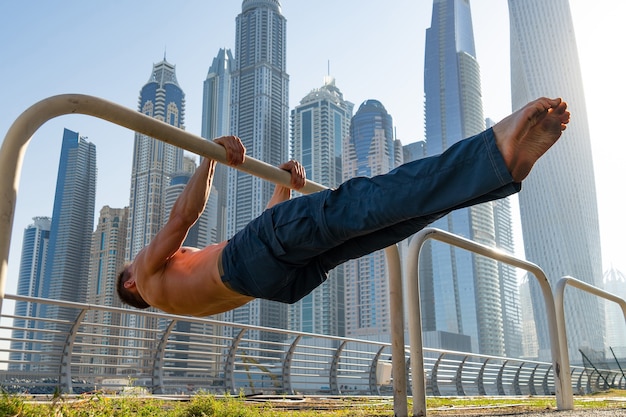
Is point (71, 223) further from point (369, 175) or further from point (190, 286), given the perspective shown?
point (190, 286)

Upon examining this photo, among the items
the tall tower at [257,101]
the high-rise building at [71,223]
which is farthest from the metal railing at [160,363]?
the high-rise building at [71,223]

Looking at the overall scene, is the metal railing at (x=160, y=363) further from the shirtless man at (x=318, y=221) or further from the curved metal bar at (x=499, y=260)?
the shirtless man at (x=318, y=221)

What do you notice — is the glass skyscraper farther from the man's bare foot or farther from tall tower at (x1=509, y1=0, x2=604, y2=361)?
the man's bare foot

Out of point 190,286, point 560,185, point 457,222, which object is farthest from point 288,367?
point 457,222

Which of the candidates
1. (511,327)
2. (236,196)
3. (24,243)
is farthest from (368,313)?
(24,243)

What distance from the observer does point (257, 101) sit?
16650 cm

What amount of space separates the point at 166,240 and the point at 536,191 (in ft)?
449

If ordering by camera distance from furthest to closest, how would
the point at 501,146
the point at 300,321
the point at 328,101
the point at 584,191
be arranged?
the point at 328,101 → the point at 300,321 → the point at 584,191 → the point at 501,146

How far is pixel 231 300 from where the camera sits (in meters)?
3.20

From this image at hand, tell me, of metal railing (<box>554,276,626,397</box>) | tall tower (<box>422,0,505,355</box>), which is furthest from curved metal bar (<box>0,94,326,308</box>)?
tall tower (<box>422,0,505,355</box>)

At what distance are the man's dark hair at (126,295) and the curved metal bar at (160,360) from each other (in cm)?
372

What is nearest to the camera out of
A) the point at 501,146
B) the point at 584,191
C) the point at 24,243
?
the point at 501,146

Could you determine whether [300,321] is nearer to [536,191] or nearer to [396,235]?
[536,191]

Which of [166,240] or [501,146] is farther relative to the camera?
[166,240]
